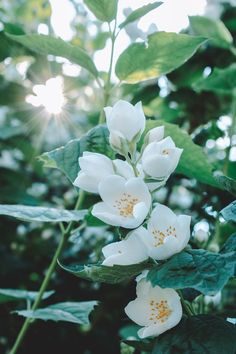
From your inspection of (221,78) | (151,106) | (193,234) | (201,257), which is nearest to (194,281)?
(201,257)

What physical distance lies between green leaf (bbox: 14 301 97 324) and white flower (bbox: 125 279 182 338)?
1.21ft

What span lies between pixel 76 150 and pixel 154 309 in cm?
31

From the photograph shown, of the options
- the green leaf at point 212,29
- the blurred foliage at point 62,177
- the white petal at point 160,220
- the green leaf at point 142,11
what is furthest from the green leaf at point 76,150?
the green leaf at point 212,29

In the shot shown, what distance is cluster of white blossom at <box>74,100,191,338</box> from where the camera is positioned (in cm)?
69

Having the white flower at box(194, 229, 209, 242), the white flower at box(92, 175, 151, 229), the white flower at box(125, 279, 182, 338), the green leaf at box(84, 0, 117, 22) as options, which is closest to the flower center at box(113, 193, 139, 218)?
the white flower at box(92, 175, 151, 229)

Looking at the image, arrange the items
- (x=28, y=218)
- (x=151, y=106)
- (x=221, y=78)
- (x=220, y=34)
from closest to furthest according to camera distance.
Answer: (x=28, y=218), (x=221, y=78), (x=220, y=34), (x=151, y=106)

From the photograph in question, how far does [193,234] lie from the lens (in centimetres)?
114

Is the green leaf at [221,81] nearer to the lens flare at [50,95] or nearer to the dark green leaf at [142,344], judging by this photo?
the lens flare at [50,95]

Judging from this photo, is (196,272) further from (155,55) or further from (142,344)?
(155,55)

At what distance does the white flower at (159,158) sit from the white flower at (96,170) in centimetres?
4

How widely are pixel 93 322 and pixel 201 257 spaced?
1.94 meters

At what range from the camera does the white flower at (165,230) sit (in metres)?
0.68

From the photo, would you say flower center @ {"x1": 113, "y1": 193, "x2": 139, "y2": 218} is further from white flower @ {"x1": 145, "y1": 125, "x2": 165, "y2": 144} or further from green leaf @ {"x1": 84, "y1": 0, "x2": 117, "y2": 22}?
green leaf @ {"x1": 84, "y1": 0, "x2": 117, "y2": 22}

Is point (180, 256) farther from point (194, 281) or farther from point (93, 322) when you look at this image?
point (93, 322)
